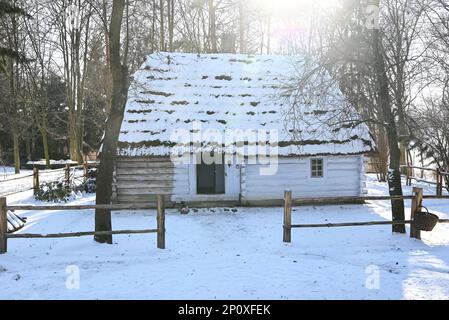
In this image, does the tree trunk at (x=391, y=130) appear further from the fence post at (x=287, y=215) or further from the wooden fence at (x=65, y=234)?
the wooden fence at (x=65, y=234)

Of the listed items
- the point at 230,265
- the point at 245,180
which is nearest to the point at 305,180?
the point at 245,180

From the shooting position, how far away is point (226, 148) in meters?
13.8

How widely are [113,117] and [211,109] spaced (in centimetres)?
688

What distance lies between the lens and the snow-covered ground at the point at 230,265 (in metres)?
5.93

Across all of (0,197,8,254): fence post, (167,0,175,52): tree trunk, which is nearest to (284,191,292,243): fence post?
(0,197,8,254): fence post

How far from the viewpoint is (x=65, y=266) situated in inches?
280

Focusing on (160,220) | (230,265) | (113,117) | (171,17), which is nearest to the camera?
(230,265)

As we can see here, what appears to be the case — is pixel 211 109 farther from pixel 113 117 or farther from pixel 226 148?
pixel 113 117

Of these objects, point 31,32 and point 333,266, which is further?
point 31,32

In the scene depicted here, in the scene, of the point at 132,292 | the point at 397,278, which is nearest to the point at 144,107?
the point at 132,292

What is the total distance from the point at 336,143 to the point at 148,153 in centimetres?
716

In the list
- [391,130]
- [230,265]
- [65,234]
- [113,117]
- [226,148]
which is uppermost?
[113,117]
